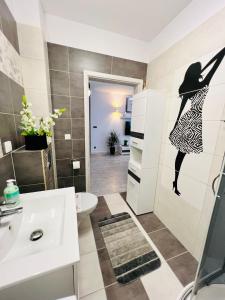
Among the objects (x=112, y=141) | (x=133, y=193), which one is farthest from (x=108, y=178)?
(x=112, y=141)

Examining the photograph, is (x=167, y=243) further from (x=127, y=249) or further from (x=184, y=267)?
(x=127, y=249)

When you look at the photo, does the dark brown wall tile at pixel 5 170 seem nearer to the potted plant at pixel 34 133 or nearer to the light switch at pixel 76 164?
the potted plant at pixel 34 133

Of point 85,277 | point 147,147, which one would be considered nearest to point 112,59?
point 147,147

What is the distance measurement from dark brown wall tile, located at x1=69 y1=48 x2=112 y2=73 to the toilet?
5.95ft

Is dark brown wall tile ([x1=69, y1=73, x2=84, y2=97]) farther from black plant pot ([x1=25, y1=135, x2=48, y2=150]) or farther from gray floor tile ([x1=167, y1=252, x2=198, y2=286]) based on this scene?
gray floor tile ([x1=167, y1=252, x2=198, y2=286])

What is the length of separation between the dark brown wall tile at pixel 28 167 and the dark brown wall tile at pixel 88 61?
140 centimetres

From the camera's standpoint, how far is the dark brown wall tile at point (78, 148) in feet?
6.99

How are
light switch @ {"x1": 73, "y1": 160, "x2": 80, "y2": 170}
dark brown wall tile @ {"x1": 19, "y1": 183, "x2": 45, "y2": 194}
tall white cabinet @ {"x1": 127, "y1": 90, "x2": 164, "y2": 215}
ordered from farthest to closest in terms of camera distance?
light switch @ {"x1": 73, "y1": 160, "x2": 80, "y2": 170} → tall white cabinet @ {"x1": 127, "y1": 90, "x2": 164, "y2": 215} → dark brown wall tile @ {"x1": 19, "y1": 183, "x2": 45, "y2": 194}

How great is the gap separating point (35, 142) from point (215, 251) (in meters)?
1.63

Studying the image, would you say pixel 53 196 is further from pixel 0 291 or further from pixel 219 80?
pixel 219 80

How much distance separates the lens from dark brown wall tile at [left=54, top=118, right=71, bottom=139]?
6.44 feet

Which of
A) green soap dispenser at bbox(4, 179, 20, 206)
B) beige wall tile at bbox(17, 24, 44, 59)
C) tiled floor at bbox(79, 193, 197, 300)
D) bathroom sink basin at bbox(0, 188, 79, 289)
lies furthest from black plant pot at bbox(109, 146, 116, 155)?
green soap dispenser at bbox(4, 179, 20, 206)

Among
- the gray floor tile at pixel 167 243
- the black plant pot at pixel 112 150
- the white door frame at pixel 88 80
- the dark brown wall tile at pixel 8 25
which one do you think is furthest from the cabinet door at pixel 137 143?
the black plant pot at pixel 112 150

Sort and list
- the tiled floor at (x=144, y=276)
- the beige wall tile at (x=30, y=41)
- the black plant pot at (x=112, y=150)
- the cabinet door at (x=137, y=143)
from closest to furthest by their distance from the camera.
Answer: the tiled floor at (x=144, y=276), the beige wall tile at (x=30, y=41), the cabinet door at (x=137, y=143), the black plant pot at (x=112, y=150)
